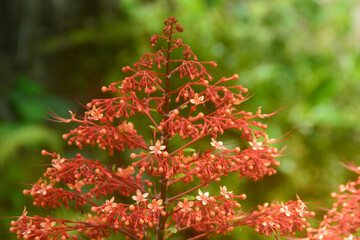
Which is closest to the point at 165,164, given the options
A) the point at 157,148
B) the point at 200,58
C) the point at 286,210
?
the point at 157,148

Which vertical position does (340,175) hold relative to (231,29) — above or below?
below

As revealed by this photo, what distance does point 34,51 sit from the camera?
386cm

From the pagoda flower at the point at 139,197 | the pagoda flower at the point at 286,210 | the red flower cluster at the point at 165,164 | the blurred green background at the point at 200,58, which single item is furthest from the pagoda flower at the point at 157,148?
the blurred green background at the point at 200,58

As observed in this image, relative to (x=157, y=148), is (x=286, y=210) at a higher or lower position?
lower

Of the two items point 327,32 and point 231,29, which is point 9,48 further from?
point 327,32

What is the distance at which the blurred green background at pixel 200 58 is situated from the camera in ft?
9.79

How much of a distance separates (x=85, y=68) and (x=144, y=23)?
704 millimetres

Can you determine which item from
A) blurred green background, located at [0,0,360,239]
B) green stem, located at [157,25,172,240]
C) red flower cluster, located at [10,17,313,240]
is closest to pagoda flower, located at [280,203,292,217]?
red flower cluster, located at [10,17,313,240]

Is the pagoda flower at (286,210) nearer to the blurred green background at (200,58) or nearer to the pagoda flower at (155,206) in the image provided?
the pagoda flower at (155,206)

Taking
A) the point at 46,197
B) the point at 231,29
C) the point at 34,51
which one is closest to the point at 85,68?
the point at 34,51

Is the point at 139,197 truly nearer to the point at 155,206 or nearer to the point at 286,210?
the point at 155,206

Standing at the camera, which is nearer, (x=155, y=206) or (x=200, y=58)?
(x=155, y=206)

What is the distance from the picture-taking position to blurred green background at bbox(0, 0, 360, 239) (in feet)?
9.79

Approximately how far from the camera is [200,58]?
315 cm
